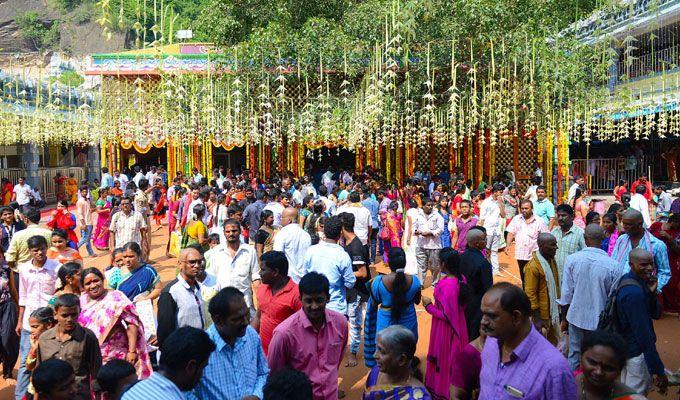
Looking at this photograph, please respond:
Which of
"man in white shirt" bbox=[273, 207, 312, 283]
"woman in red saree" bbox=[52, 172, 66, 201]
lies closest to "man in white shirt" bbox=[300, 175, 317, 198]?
"man in white shirt" bbox=[273, 207, 312, 283]

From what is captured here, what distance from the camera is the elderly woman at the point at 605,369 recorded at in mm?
3166

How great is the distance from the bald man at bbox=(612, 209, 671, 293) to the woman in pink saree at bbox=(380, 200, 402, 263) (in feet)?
18.6

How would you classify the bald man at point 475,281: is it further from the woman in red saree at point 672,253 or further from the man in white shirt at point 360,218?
the man in white shirt at point 360,218

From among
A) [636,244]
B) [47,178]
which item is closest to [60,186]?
[47,178]

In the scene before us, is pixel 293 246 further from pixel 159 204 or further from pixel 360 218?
pixel 159 204

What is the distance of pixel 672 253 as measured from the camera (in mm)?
8516

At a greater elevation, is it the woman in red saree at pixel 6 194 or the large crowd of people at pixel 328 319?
the woman in red saree at pixel 6 194

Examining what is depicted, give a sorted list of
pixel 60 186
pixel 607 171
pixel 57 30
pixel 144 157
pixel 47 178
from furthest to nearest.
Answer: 1. pixel 57 30
2. pixel 47 178
3. pixel 60 186
4. pixel 144 157
5. pixel 607 171

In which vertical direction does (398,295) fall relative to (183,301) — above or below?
below

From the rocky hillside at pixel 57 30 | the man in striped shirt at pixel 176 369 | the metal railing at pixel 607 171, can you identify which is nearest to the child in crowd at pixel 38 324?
the man in striped shirt at pixel 176 369

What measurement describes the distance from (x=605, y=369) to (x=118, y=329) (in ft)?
10.3

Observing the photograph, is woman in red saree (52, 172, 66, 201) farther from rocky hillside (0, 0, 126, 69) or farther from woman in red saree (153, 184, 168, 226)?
rocky hillside (0, 0, 126, 69)

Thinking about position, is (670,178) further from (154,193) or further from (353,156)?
(154,193)

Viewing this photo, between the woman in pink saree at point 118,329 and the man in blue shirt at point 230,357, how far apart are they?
3.97ft
